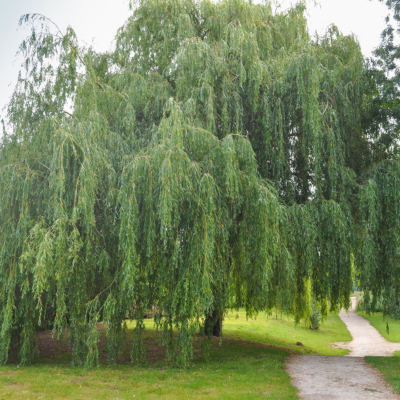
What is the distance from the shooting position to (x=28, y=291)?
26.3ft

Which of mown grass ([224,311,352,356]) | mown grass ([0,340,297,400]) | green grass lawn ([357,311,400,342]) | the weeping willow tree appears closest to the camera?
mown grass ([0,340,297,400])

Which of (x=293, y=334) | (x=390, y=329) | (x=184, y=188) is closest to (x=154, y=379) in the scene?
(x=184, y=188)

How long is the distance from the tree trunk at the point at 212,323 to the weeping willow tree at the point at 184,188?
56 cm

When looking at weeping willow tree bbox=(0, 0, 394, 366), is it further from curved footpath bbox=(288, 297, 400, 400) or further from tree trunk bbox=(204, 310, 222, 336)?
curved footpath bbox=(288, 297, 400, 400)

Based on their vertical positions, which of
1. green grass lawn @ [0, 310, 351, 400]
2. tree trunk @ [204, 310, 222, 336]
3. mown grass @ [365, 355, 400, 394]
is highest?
tree trunk @ [204, 310, 222, 336]

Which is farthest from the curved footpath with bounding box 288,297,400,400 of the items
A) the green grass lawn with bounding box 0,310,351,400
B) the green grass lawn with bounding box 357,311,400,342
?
the green grass lawn with bounding box 357,311,400,342

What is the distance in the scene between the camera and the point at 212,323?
1095cm

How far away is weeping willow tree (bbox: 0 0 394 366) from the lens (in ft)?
24.3

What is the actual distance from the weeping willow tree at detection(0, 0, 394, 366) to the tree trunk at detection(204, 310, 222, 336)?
56cm

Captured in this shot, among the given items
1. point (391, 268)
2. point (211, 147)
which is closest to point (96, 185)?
point (211, 147)

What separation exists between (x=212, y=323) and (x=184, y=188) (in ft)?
17.2

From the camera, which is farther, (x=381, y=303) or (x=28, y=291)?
(x=381, y=303)

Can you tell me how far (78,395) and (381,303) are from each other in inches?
292

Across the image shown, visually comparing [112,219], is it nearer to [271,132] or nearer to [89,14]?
[271,132]
